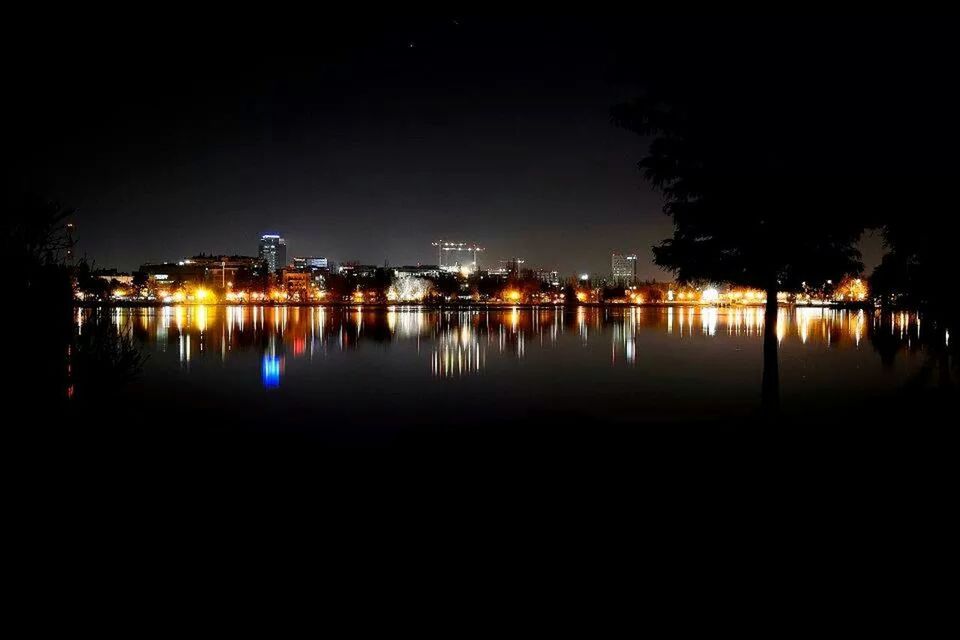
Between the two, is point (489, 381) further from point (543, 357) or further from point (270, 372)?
point (543, 357)

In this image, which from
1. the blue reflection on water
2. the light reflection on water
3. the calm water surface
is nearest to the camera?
the calm water surface

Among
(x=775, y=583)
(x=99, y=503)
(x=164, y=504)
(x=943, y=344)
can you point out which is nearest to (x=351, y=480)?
(x=164, y=504)

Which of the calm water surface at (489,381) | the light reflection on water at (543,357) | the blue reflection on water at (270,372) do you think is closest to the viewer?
the calm water surface at (489,381)

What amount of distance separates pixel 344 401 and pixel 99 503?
10.2 metres

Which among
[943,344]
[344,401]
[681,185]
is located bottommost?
[344,401]

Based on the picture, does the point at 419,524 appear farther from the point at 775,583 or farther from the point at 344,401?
the point at 344,401

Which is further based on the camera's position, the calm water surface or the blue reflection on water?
the blue reflection on water

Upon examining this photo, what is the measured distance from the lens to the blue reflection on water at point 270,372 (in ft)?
73.4

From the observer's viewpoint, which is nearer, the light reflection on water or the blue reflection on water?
the blue reflection on water

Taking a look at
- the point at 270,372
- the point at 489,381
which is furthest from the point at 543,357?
the point at 270,372

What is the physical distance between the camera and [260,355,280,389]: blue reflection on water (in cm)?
2238

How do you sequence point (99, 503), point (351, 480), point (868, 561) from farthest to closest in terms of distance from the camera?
1. point (351, 480)
2. point (99, 503)
3. point (868, 561)

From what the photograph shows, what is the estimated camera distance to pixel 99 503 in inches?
350

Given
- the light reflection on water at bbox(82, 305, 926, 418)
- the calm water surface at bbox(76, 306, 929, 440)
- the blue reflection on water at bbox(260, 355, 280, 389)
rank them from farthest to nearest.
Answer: the light reflection on water at bbox(82, 305, 926, 418)
the blue reflection on water at bbox(260, 355, 280, 389)
the calm water surface at bbox(76, 306, 929, 440)
